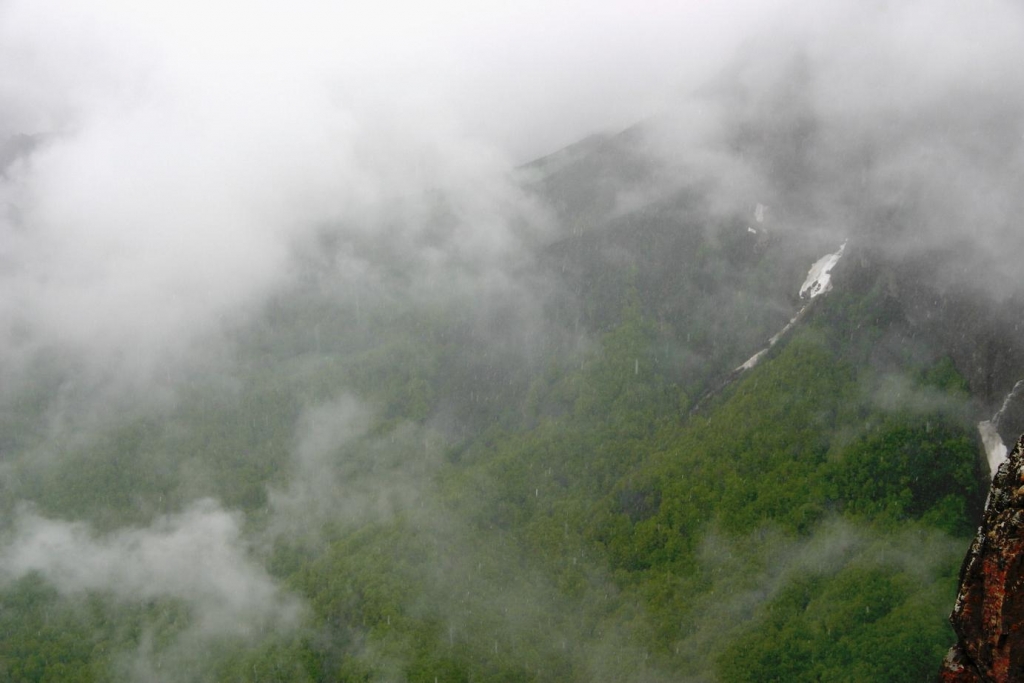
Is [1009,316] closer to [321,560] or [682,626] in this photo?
[682,626]

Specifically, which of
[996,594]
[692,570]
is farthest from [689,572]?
[996,594]

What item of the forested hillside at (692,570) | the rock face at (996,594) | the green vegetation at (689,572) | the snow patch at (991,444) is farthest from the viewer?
the snow patch at (991,444)

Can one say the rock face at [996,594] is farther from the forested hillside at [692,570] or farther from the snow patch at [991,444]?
the snow patch at [991,444]

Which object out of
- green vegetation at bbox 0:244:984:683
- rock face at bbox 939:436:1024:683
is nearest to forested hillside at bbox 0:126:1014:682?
green vegetation at bbox 0:244:984:683

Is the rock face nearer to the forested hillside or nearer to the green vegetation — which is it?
the green vegetation

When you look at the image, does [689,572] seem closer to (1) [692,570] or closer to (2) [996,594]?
(1) [692,570]

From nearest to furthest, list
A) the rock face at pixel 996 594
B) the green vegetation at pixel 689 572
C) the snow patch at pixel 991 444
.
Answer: the rock face at pixel 996 594, the green vegetation at pixel 689 572, the snow patch at pixel 991 444

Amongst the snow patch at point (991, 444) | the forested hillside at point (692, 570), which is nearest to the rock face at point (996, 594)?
the forested hillside at point (692, 570)

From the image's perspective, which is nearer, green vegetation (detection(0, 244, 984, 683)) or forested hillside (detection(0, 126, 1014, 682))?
green vegetation (detection(0, 244, 984, 683))
